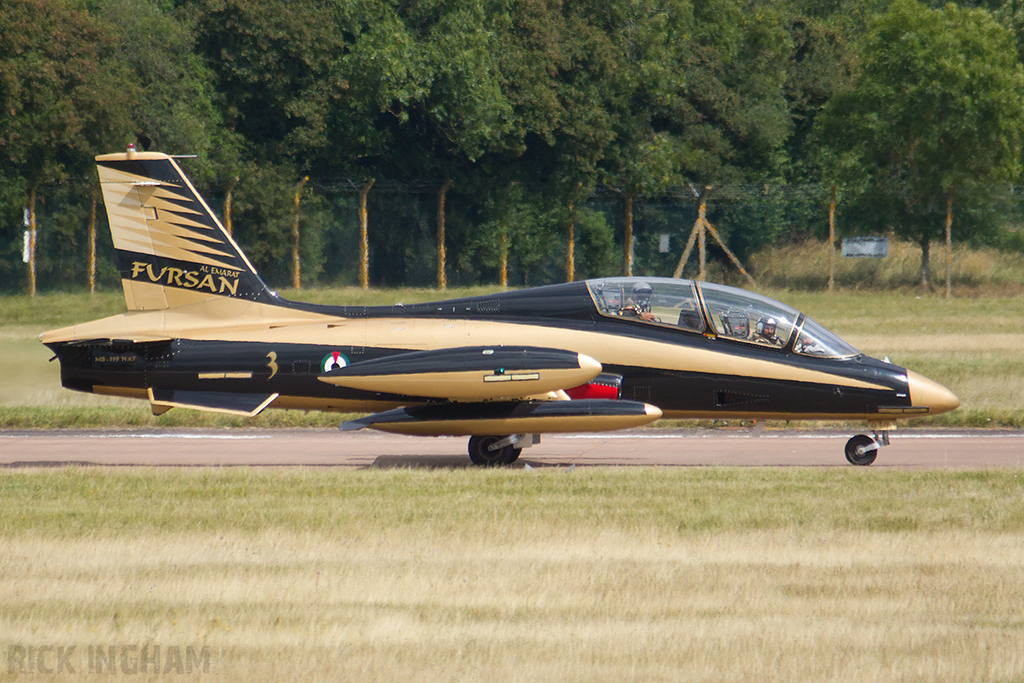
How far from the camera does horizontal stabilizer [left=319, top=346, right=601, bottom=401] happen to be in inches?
532

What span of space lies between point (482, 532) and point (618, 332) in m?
4.90

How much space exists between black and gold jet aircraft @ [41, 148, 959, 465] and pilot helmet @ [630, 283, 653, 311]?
19 mm

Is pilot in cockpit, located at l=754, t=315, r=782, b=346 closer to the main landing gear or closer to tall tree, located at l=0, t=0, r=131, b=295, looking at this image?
the main landing gear

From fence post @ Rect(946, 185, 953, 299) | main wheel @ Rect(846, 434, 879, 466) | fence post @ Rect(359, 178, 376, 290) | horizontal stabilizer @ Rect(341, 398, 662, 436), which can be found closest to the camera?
horizontal stabilizer @ Rect(341, 398, 662, 436)

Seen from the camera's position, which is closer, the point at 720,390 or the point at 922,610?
the point at 922,610

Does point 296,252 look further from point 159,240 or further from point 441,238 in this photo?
point 159,240

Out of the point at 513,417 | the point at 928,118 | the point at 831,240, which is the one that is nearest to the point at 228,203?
the point at 831,240

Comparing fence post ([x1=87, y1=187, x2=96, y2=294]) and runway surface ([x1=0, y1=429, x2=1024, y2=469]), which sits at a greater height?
fence post ([x1=87, y1=187, x2=96, y2=294])

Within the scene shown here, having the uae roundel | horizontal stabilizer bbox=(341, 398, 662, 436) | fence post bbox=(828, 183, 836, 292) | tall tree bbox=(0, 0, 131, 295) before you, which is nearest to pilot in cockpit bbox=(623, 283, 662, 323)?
horizontal stabilizer bbox=(341, 398, 662, 436)

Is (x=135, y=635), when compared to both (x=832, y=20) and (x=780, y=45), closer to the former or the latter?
(x=780, y=45)

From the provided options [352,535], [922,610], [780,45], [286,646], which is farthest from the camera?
[780,45]

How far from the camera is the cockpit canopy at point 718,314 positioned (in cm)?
1416

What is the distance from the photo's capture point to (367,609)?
760 centimetres

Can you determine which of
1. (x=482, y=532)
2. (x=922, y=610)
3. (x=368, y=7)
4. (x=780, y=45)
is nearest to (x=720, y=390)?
(x=482, y=532)
